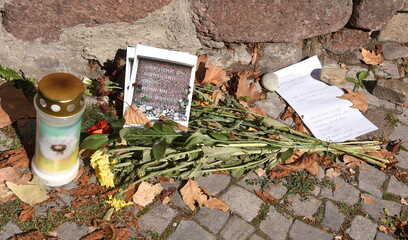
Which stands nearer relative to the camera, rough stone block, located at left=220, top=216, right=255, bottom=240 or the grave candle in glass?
the grave candle in glass

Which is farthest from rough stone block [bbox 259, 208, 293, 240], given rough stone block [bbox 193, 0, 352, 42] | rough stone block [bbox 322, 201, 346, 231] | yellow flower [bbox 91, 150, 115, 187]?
rough stone block [bbox 193, 0, 352, 42]

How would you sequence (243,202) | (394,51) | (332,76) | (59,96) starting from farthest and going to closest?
(394,51) → (332,76) → (243,202) → (59,96)

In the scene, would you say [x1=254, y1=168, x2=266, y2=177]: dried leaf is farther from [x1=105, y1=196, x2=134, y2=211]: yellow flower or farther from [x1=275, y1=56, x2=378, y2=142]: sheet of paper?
[x1=105, y1=196, x2=134, y2=211]: yellow flower

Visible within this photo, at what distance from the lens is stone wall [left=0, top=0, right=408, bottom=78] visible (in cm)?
310

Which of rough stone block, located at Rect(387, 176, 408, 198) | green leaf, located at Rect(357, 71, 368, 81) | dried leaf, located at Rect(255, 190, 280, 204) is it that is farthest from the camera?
green leaf, located at Rect(357, 71, 368, 81)

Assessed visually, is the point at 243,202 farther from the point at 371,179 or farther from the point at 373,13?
A: the point at 373,13

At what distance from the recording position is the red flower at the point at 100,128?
2.92 meters

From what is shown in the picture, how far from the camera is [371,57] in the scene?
4.21 m

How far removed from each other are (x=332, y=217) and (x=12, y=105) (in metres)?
2.10

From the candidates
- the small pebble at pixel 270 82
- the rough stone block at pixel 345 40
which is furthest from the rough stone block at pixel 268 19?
the small pebble at pixel 270 82

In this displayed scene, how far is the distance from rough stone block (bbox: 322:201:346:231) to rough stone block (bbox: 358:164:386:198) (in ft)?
0.96

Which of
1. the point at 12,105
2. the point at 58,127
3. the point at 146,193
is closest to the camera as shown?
the point at 58,127

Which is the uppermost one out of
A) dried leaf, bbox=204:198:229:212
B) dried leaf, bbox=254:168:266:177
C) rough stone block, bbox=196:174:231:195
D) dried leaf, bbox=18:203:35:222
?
dried leaf, bbox=254:168:266:177

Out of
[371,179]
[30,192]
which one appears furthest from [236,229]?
[30,192]
